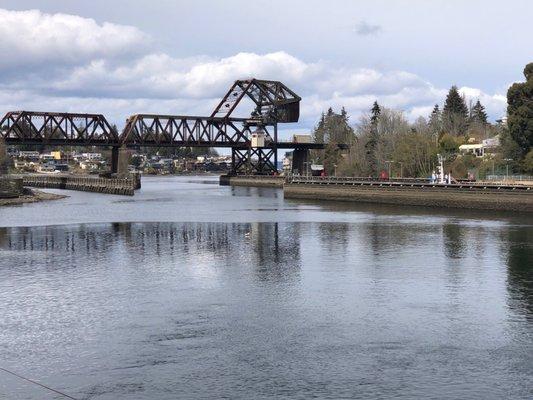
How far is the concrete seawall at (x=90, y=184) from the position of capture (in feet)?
481

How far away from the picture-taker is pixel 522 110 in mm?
99812

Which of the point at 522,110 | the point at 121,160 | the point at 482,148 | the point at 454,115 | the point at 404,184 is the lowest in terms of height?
the point at 404,184

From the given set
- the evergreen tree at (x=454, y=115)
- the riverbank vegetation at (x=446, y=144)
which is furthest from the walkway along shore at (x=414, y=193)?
the evergreen tree at (x=454, y=115)

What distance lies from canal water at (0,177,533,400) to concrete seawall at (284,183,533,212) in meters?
30.7

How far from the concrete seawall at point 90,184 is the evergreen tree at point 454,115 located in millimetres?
83736

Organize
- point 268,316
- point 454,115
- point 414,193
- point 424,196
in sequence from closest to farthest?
1. point 268,316
2. point 424,196
3. point 414,193
4. point 454,115

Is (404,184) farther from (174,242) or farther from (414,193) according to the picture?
(174,242)

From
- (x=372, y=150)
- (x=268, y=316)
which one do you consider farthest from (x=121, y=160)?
(x=268, y=316)

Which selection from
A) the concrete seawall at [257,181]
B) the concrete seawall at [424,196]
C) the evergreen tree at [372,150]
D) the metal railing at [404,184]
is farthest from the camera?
the concrete seawall at [257,181]

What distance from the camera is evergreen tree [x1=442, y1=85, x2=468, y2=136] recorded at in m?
184

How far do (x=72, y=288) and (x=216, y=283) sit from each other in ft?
24.1

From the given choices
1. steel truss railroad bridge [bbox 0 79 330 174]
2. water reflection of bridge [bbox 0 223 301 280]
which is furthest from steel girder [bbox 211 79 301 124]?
water reflection of bridge [bbox 0 223 301 280]

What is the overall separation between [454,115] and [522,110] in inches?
3442

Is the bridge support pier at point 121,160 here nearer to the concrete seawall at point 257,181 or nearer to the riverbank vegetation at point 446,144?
the concrete seawall at point 257,181
